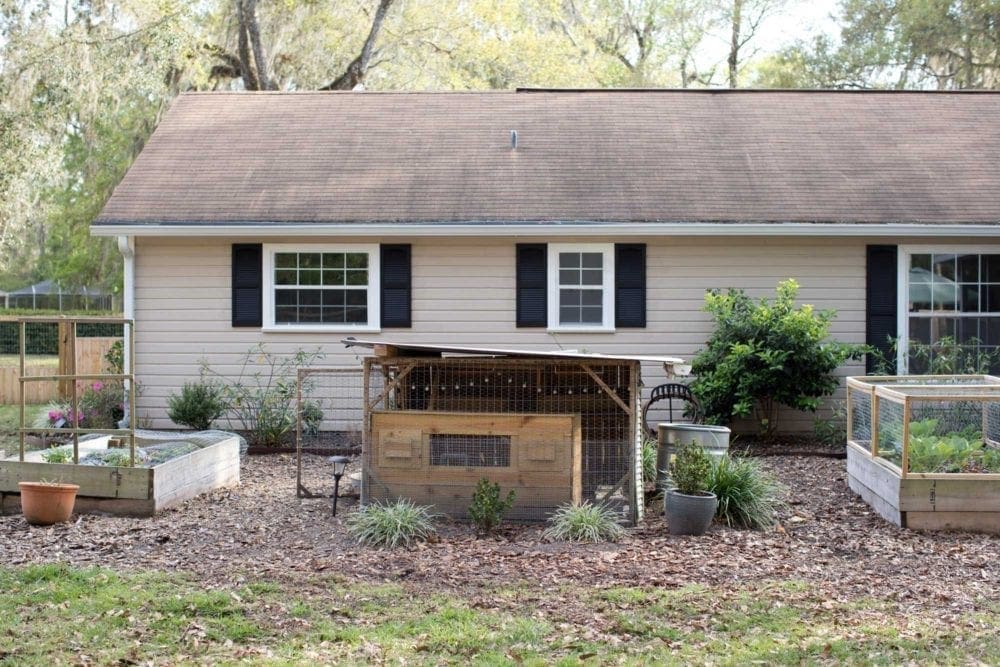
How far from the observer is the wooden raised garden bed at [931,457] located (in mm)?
7219

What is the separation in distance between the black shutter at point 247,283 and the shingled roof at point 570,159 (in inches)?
19.4

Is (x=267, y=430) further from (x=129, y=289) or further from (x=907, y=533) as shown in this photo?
(x=907, y=533)

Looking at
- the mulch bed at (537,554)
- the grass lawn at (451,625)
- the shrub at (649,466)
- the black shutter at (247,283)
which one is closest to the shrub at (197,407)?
the black shutter at (247,283)

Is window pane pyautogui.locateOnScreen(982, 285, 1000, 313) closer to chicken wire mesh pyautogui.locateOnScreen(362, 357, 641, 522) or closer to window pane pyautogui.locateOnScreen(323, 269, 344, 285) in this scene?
chicken wire mesh pyautogui.locateOnScreen(362, 357, 641, 522)

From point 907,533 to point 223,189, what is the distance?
9.10 metres

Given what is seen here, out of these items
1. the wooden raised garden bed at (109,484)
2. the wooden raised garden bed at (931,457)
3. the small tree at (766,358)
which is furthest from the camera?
the small tree at (766,358)

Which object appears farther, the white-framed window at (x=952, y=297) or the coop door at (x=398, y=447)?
the white-framed window at (x=952, y=297)

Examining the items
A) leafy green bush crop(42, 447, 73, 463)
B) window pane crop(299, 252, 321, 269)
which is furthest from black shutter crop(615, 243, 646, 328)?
leafy green bush crop(42, 447, 73, 463)

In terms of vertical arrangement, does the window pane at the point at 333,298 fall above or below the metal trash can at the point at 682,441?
above

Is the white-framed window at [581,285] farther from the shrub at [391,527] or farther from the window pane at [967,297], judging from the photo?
the shrub at [391,527]

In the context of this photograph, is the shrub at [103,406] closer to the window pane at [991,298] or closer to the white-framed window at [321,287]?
the white-framed window at [321,287]

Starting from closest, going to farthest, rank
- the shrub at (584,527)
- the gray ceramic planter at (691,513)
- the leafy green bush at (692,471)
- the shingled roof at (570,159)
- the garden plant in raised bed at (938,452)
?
the shrub at (584,527), the gray ceramic planter at (691,513), the leafy green bush at (692,471), the garden plant in raised bed at (938,452), the shingled roof at (570,159)

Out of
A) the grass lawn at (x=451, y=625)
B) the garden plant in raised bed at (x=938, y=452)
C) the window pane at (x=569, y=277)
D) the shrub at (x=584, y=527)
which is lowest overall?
the grass lawn at (x=451, y=625)

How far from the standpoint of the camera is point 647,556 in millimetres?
6402
